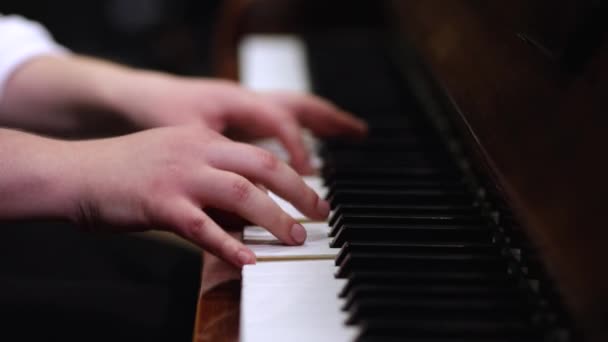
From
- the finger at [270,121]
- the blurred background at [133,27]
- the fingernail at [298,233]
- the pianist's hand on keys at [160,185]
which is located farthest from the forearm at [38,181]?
the blurred background at [133,27]

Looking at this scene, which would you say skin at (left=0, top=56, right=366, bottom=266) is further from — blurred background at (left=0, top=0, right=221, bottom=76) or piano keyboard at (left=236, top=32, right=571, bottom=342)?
blurred background at (left=0, top=0, right=221, bottom=76)

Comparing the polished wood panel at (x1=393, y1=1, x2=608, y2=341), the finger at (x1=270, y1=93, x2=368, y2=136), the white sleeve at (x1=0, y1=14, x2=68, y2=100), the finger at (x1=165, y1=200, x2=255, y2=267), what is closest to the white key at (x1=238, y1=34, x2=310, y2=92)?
the finger at (x1=270, y1=93, x2=368, y2=136)

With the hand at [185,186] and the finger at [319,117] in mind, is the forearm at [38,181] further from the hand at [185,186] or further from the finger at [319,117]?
the finger at [319,117]

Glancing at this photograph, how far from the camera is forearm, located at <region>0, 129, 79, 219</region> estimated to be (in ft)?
2.49

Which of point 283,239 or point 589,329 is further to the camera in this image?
point 283,239

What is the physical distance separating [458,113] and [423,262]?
211 millimetres

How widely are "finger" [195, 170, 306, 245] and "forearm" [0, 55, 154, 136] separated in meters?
0.45

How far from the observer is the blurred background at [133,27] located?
249 centimetres

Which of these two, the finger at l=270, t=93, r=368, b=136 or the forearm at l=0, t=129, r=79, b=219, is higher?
the finger at l=270, t=93, r=368, b=136

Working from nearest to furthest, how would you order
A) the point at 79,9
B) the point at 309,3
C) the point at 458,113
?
the point at 458,113 → the point at 309,3 → the point at 79,9

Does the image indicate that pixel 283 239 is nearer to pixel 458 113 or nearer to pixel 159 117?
pixel 458 113

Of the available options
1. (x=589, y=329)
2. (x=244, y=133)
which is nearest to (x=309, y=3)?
(x=244, y=133)

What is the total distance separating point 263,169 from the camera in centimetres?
76

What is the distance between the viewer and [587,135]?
0.60 m
